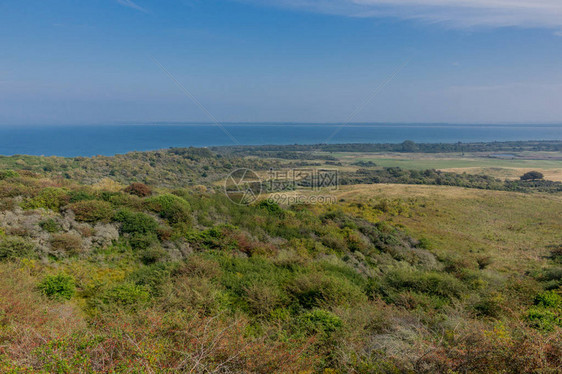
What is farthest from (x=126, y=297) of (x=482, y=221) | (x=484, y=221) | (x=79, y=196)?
(x=484, y=221)

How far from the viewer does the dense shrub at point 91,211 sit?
13.1 metres

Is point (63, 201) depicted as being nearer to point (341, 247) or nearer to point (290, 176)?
point (341, 247)

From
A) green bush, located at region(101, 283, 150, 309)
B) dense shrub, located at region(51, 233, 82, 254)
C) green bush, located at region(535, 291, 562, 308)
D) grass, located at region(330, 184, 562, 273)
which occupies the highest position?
dense shrub, located at region(51, 233, 82, 254)

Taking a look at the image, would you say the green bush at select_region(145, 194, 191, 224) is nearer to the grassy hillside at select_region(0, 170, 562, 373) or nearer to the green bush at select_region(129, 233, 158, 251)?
the grassy hillside at select_region(0, 170, 562, 373)

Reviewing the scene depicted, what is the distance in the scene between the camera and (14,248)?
9.62 meters

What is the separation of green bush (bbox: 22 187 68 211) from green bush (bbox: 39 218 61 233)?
1947 millimetres

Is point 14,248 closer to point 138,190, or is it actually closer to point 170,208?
point 170,208

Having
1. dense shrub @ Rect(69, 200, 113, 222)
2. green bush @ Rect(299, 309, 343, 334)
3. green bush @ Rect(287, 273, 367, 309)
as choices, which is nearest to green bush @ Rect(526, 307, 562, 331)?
green bush @ Rect(287, 273, 367, 309)

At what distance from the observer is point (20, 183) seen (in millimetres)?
16000

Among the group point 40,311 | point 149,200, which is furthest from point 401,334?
point 149,200

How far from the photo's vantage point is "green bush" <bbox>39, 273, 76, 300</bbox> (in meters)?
7.92

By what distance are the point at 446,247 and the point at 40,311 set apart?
22.2 m

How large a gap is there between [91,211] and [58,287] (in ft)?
19.7

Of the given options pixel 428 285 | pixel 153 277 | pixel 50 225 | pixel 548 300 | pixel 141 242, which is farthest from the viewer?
pixel 141 242
